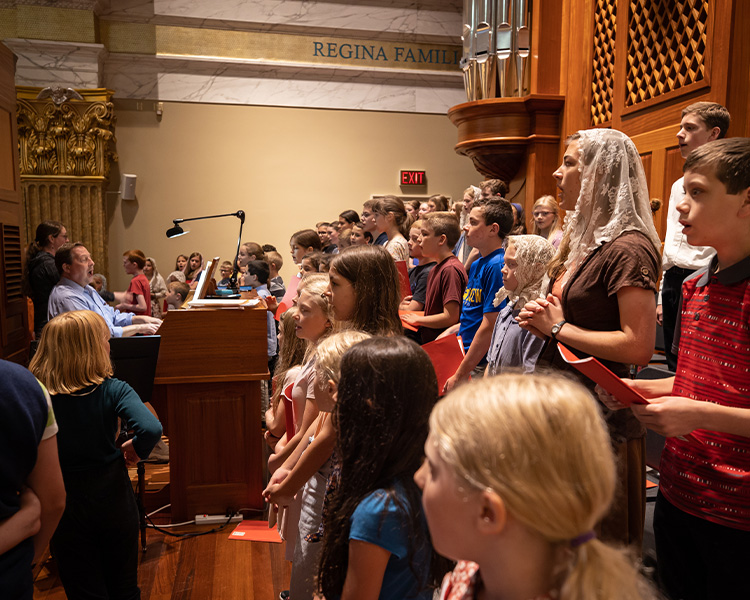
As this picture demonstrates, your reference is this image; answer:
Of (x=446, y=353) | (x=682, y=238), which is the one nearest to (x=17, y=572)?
(x=446, y=353)

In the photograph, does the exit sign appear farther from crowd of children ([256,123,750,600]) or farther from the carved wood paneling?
crowd of children ([256,123,750,600])

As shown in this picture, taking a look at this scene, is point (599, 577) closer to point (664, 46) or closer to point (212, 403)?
point (212, 403)

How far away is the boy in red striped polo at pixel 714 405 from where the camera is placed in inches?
49.3

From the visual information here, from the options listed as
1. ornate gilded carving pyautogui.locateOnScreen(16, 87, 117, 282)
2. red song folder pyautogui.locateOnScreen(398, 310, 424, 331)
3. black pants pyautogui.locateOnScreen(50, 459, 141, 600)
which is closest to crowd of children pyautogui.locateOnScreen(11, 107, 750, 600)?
black pants pyautogui.locateOnScreen(50, 459, 141, 600)

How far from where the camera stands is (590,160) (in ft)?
5.76

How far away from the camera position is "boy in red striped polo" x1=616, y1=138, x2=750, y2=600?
125cm

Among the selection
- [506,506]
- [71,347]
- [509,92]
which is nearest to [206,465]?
[71,347]

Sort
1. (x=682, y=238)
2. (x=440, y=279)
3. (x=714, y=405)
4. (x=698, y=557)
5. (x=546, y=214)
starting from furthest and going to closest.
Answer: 1. (x=546, y=214)
2. (x=440, y=279)
3. (x=682, y=238)
4. (x=698, y=557)
5. (x=714, y=405)

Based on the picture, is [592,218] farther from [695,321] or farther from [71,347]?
[71,347]

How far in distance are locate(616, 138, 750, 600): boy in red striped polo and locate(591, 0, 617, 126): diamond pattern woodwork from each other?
111 inches

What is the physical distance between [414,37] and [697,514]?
8.45m

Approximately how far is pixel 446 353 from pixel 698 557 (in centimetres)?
113

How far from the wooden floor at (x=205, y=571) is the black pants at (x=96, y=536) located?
1.73ft

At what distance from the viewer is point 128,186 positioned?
7934 millimetres
